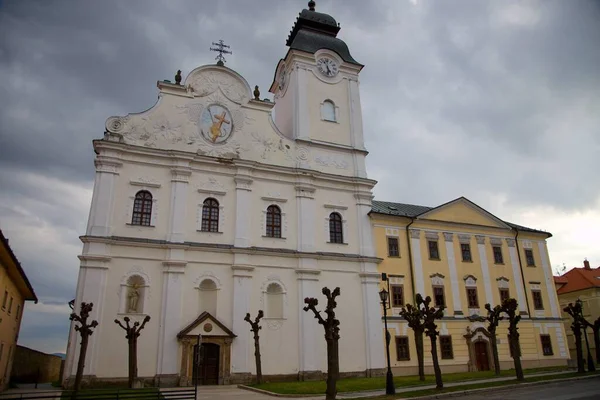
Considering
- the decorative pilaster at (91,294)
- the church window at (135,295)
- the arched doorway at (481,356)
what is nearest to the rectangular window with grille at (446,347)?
the arched doorway at (481,356)

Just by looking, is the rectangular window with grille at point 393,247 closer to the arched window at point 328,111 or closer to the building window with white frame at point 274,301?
the building window with white frame at point 274,301

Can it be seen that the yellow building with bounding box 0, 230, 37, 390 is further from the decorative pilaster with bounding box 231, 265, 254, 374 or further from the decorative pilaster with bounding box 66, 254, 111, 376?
the decorative pilaster with bounding box 231, 265, 254, 374

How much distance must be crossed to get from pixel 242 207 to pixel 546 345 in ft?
79.2

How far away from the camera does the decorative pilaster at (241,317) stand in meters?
24.8

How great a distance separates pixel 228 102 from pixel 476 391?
2132 cm

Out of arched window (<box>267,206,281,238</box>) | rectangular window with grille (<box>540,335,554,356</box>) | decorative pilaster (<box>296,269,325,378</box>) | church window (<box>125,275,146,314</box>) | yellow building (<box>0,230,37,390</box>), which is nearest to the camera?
yellow building (<box>0,230,37,390</box>)

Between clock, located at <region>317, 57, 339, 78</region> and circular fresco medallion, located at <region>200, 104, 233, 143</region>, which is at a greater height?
clock, located at <region>317, 57, 339, 78</region>

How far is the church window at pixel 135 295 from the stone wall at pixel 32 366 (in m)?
12.2

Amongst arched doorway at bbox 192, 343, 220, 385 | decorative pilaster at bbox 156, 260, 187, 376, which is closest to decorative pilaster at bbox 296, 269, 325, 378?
arched doorway at bbox 192, 343, 220, 385

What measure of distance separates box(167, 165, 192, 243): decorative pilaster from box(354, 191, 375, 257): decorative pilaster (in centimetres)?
1127

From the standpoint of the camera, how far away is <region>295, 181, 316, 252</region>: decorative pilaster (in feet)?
94.0

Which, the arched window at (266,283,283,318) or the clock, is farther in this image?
the clock

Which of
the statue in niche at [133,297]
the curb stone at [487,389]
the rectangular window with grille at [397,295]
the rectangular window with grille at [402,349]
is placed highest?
the rectangular window with grille at [397,295]

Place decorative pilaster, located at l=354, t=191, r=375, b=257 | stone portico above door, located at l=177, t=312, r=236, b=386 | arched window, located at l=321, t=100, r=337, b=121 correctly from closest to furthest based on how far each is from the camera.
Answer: stone portico above door, located at l=177, t=312, r=236, b=386 → decorative pilaster, located at l=354, t=191, r=375, b=257 → arched window, located at l=321, t=100, r=337, b=121
